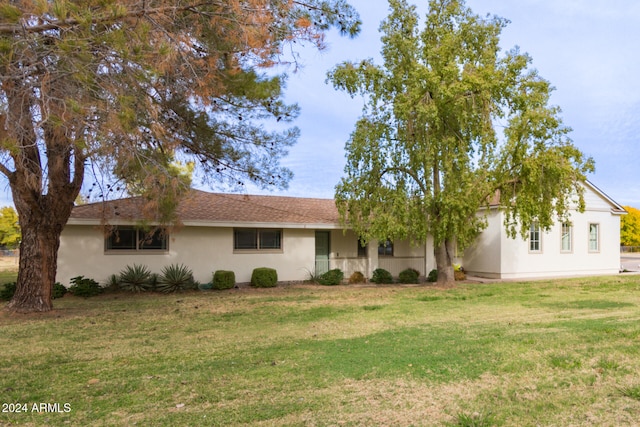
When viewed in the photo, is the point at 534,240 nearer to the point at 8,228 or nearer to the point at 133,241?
the point at 133,241

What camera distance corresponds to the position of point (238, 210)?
18766 millimetres

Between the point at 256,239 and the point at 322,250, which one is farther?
the point at 322,250

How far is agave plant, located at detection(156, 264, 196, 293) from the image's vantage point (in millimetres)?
15969

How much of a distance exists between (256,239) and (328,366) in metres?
12.7

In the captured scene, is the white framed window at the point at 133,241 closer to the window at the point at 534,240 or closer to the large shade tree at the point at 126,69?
the large shade tree at the point at 126,69

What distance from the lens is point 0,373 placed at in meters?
6.14

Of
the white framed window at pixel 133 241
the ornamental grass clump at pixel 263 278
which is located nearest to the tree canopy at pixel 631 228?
the ornamental grass clump at pixel 263 278

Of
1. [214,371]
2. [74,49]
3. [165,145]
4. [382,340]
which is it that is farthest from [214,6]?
[382,340]

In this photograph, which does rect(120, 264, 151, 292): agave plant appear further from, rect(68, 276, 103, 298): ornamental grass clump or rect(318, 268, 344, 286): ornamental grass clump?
rect(318, 268, 344, 286): ornamental grass clump

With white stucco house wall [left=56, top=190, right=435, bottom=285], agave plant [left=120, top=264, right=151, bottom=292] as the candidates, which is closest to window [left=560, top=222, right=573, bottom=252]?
white stucco house wall [left=56, top=190, right=435, bottom=285]

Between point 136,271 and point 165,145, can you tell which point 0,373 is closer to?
point 165,145

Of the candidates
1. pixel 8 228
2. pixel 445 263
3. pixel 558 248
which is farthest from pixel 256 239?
pixel 8 228

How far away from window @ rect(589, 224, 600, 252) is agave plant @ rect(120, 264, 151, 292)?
67.0 ft

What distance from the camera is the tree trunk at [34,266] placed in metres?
11.3
